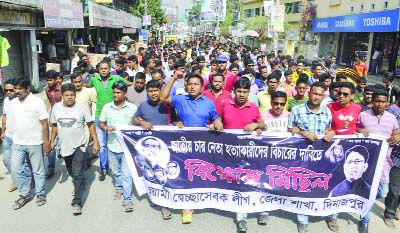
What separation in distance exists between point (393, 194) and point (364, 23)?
19278mm

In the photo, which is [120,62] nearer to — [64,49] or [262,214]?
[262,214]

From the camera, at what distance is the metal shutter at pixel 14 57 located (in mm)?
13086

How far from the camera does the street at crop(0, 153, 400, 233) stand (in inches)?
174

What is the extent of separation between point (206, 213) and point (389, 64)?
63.1ft

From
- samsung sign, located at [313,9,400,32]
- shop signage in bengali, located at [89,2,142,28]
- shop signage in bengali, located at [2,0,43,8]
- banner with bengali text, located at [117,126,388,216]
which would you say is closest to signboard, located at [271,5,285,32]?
samsung sign, located at [313,9,400,32]

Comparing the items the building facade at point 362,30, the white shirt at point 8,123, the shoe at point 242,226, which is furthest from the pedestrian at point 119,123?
the building facade at point 362,30

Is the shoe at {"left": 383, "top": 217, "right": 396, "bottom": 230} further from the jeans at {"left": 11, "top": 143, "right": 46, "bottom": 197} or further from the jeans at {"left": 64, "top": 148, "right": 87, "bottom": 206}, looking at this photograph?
the jeans at {"left": 11, "top": 143, "right": 46, "bottom": 197}

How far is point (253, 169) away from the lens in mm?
4434

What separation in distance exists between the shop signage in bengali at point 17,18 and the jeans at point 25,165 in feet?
25.0

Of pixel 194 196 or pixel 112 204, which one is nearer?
pixel 194 196

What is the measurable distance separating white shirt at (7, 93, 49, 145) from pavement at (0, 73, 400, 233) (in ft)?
3.05

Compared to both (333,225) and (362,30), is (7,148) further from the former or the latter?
(362,30)

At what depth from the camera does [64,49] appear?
18359 millimetres

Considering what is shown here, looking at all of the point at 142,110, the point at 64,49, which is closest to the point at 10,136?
the point at 142,110
